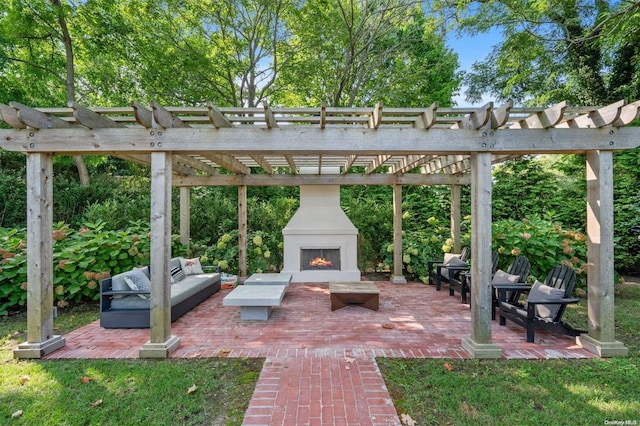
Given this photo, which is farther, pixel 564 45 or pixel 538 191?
pixel 538 191

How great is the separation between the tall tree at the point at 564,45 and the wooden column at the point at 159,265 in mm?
9656

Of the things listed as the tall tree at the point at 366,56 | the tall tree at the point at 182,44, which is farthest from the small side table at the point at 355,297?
the tall tree at the point at 182,44

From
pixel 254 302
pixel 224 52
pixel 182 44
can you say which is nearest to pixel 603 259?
pixel 254 302

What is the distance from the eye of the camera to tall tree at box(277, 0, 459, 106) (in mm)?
9930

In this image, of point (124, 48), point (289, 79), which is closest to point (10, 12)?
point (124, 48)

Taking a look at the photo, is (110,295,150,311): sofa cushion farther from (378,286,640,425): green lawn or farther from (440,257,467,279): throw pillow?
(440,257,467,279): throw pillow

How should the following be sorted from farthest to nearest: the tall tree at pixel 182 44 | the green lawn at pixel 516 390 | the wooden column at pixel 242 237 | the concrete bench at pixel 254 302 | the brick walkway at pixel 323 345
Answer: the tall tree at pixel 182 44 < the wooden column at pixel 242 237 < the concrete bench at pixel 254 302 < the brick walkway at pixel 323 345 < the green lawn at pixel 516 390

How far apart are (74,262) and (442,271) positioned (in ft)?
23.2

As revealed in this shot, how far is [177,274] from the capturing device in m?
6.05

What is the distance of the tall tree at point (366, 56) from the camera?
993cm

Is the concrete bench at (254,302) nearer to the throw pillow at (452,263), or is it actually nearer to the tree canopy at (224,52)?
the throw pillow at (452,263)

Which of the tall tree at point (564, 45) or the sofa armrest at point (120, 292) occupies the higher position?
the tall tree at point (564, 45)

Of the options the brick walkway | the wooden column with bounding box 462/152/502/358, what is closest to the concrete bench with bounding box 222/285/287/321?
the brick walkway

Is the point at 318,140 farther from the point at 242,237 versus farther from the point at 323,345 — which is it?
the point at 242,237
